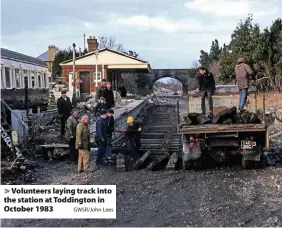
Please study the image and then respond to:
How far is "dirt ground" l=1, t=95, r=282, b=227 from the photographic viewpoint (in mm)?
7008

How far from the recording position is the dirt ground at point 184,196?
7.01 m

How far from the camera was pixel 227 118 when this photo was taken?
37.2 feet

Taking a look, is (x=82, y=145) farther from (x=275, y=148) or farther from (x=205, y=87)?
(x=275, y=148)

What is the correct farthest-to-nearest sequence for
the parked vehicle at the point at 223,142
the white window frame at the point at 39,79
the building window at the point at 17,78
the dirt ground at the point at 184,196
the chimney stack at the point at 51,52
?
the chimney stack at the point at 51,52 → the white window frame at the point at 39,79 → the building window at the point at 17,78 → the parked vehicle at the point at 223,142 → the dirt ground at the point at 184,196

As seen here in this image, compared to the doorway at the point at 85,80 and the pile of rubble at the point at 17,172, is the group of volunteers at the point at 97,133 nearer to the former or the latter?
the pile of rubble at the point at 17,172

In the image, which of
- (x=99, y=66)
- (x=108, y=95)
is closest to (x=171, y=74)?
(x=99, y=66)

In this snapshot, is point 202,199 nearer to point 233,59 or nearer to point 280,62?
point 280,62

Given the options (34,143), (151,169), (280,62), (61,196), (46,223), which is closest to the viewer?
(61,196)

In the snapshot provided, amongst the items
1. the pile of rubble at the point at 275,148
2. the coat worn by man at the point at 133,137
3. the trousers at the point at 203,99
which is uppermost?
the trousers at the point at 203,99

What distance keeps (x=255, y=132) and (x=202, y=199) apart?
121 inches

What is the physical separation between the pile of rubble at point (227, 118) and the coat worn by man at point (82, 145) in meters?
2.28

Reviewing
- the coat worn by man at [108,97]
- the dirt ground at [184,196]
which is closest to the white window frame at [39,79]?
Answer: the coat worn by man at [108,97]

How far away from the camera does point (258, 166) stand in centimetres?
1136

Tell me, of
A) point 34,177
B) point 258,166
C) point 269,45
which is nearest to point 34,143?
point 34,177
